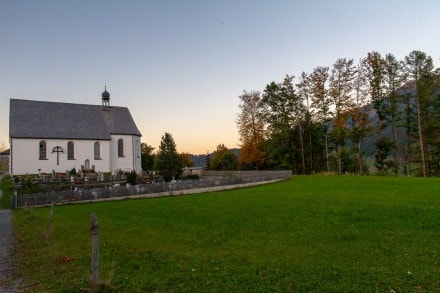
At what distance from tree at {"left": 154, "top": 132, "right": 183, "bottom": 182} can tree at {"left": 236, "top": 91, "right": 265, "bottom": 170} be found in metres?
15.4

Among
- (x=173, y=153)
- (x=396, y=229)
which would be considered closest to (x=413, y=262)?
(x=396, y=229)

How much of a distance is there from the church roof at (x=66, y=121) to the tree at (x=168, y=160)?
1321 cm

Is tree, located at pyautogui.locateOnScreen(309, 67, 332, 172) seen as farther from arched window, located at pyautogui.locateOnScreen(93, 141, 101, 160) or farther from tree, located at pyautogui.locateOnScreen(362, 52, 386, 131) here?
arched window, located at pyautogui.locateOnScreen(93, 141, 101, 160)

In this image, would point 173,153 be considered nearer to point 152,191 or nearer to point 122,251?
point 152,191

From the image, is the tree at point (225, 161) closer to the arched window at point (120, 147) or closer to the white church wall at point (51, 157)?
the arched window at point (120, 147)

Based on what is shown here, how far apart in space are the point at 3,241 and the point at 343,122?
40.9m

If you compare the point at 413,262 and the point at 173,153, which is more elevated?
the point at 173,153

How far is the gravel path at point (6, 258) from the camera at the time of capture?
7096 millimetres

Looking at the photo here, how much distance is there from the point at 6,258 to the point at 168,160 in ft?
103

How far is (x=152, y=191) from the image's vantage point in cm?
2800

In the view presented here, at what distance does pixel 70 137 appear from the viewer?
46875 mm

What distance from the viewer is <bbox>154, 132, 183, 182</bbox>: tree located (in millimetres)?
40750

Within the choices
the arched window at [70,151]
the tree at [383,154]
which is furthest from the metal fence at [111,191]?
the tree at [383,154]

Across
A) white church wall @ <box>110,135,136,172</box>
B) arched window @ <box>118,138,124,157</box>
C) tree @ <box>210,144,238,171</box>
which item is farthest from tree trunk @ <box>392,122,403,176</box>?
arched window @ <box>118,138,124,157</box>
